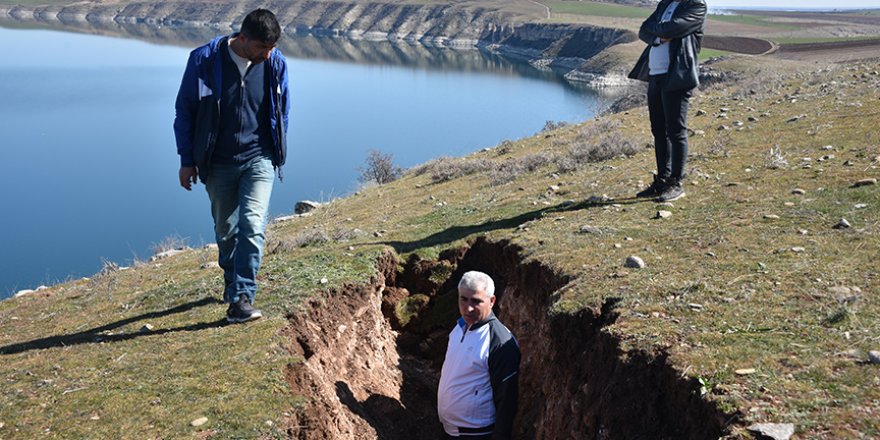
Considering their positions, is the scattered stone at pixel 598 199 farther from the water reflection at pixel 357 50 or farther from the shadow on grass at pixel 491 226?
the water reflection at pixel 357 50

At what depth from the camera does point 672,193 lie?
8.55m

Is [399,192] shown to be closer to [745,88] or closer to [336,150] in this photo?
[745,88]

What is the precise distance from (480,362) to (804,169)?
576 cm

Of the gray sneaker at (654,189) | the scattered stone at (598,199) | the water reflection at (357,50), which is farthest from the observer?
the water reflection at (357,50)

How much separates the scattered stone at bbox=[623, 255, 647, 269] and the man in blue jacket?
3.06 metres

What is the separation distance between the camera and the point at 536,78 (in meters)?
78.2

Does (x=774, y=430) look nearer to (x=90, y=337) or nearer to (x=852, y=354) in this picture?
(x=852, y=354)

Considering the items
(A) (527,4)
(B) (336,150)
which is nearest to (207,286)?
(B) (336,150)

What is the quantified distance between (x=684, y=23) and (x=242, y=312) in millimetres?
5301

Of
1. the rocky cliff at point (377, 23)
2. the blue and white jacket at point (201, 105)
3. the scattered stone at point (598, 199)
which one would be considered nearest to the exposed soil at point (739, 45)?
the rocky cliff at point (377, 23)

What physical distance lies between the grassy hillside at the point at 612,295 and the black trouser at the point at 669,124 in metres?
0.43

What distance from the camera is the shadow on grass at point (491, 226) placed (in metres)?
8.98

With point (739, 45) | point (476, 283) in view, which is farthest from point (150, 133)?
point (739, 45)

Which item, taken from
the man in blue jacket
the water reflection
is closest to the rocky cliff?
the water reflection
